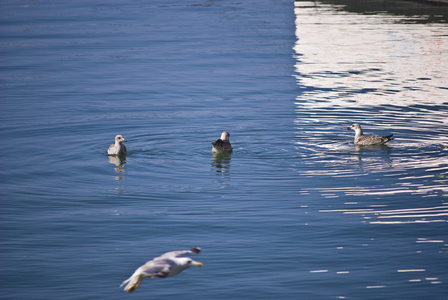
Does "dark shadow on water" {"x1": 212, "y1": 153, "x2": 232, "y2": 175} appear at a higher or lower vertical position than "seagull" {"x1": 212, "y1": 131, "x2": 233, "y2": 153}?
lower

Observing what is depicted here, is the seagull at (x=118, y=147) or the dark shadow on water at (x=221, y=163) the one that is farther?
the seagull at (x=118, y=147)

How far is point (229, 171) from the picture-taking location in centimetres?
1675

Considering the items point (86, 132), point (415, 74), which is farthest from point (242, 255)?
point (415, 74)

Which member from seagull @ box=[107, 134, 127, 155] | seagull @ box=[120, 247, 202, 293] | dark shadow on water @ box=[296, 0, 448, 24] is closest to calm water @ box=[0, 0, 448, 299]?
seagull @ box=[107, 134, 127, 155]

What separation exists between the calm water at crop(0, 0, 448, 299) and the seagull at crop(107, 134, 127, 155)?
0.32m

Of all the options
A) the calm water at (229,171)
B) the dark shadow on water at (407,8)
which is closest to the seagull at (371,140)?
the calm water at (229,171)

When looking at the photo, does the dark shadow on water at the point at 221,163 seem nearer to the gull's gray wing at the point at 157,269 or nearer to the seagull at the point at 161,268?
the seagull at the point at 161,268

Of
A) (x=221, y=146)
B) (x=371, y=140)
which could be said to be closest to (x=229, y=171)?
(x=221, y=146)

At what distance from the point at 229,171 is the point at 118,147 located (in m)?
3.04

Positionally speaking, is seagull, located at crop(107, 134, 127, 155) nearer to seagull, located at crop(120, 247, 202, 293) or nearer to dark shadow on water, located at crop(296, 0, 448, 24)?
seagull, located at crop(120, 247, 202, 293)

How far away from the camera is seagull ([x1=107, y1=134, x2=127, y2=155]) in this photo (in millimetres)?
17703

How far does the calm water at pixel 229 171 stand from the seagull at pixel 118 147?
32 centimetres

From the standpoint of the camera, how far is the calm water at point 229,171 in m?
11.0

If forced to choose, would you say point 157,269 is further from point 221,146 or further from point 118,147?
point 118,147
